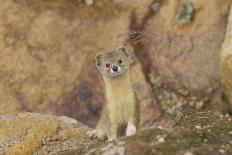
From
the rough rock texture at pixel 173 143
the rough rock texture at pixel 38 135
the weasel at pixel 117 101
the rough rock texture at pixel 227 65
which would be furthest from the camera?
the rough rock texture at pixel 227 65

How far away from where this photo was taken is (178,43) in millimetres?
13289

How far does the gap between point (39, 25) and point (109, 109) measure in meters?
5.22

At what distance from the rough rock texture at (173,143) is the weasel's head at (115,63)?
9.34ft

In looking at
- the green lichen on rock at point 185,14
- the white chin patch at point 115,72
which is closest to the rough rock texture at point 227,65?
the green lichen on rock at point 185,14

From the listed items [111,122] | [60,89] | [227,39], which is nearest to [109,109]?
[111,122]

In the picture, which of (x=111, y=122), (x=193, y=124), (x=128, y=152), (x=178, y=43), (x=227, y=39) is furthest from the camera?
(x=178, y=43)

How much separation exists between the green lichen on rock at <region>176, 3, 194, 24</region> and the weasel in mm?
4381

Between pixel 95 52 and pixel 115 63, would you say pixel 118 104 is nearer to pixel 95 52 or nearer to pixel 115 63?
pixel 115 63

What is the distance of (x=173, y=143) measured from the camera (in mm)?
5820

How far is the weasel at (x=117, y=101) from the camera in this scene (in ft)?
28.3

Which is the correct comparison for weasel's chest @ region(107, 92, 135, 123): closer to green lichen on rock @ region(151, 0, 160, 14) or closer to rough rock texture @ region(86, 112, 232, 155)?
rough rock texture @ region(86, 112, 232, 155)

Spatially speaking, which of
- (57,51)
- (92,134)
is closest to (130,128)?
(92,134)

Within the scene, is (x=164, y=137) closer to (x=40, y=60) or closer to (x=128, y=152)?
(x=128, y=152)

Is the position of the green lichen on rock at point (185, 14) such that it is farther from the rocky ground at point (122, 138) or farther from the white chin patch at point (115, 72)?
the rocky ground at point (122, 138)
